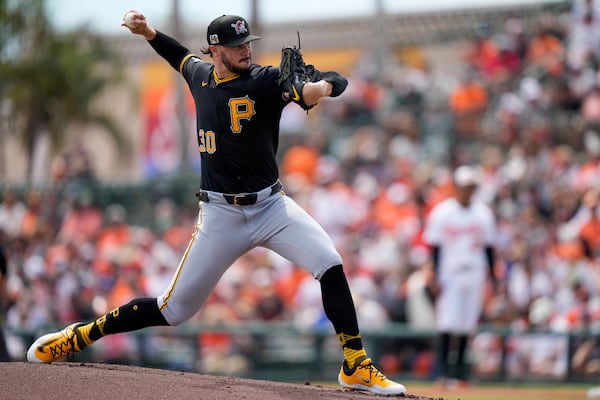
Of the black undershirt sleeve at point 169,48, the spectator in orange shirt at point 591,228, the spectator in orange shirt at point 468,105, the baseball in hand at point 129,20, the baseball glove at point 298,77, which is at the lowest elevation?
the spectator in orange shirt at point 591,228

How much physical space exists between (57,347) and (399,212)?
7.85m

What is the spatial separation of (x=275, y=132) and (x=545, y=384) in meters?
6.18

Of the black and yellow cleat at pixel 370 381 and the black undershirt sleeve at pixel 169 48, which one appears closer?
the black and yellow cleat at pixel 370 381

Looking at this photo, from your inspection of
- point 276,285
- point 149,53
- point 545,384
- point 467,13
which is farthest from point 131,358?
point 149,53

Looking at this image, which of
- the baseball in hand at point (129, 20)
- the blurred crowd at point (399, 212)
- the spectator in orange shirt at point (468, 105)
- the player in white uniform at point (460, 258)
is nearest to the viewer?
the baseball in hand at point (129, 20)

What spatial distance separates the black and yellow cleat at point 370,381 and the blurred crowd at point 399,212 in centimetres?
503

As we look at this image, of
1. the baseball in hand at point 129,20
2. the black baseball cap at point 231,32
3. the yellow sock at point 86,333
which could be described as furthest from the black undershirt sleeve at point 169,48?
the yellow sock at point 86,333

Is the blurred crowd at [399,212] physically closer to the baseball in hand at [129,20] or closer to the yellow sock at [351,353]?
the yellow sock at [351,353]

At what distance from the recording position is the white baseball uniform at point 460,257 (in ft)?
35.9

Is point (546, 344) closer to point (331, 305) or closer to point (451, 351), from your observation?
point (451, 351)

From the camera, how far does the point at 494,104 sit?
16359 millimetres

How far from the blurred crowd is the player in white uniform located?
0.70 metres

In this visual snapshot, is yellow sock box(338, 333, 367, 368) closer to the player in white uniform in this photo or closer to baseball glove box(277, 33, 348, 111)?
baseball glove box(277, 33, 348, 111)

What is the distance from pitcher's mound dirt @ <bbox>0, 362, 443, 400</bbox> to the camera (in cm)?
603
